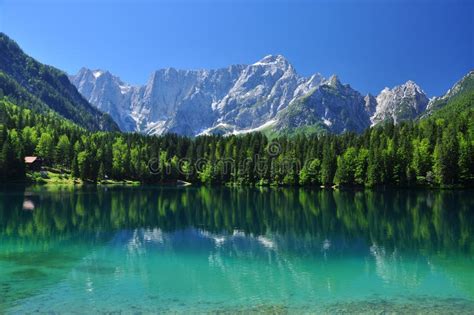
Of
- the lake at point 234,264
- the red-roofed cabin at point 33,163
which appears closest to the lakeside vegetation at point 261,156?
the red-roofed cabin at point 33,163

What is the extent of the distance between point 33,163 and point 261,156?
280 feet

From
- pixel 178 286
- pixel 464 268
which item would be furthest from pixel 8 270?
pixel 464 268

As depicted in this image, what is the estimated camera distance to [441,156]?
404 ft

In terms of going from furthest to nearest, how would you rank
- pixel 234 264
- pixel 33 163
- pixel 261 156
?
pixel 261 156 < pixel 33 163 < pixel 234 264

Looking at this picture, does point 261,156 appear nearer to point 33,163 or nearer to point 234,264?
point 33,163

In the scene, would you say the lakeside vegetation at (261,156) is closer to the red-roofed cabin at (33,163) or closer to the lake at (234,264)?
Result: the red-roofed cabin at (33,163)

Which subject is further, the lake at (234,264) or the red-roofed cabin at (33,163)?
the red-roofed cabin at (33,163)

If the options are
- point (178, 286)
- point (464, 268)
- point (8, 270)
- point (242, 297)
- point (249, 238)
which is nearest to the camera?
point (242, 297)

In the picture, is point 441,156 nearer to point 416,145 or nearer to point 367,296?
point 416,145

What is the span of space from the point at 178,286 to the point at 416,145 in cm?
12932

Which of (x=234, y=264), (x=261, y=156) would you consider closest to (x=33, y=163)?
(x=261, y=156)

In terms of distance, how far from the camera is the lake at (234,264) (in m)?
22.5

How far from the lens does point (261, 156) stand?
166m

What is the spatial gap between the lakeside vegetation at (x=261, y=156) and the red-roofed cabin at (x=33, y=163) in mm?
4587
